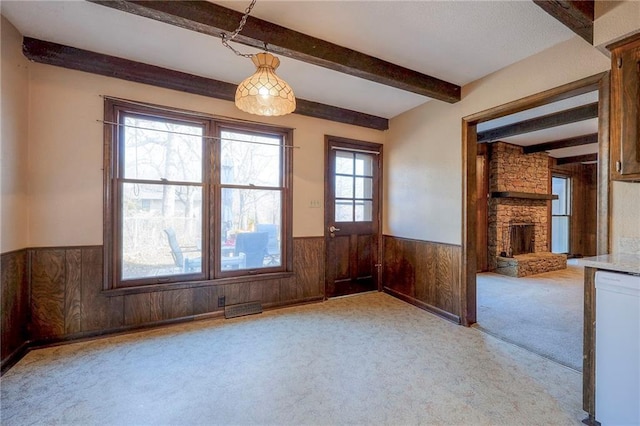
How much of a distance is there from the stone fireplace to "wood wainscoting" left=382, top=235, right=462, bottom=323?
2960mm

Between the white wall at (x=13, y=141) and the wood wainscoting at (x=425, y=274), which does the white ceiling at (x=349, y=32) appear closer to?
the white wall at (x=13, y=141)

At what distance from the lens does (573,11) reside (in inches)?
70.4

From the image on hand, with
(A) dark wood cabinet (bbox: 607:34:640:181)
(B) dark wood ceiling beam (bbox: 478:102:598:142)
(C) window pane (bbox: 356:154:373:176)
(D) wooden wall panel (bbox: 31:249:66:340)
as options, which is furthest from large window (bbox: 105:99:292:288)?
(B) dark wood ceiling beam (bbox: 478:102:598:142)

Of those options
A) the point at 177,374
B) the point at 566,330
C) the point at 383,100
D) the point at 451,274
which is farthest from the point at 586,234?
the point at 177,374

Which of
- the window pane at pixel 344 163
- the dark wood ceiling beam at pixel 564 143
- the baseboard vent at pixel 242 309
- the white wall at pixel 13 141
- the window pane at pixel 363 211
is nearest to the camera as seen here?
the white wall at pixel 13 141

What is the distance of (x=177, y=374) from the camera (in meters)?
2.15

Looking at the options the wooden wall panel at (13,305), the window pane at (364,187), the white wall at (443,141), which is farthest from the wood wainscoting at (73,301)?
the white wall at (443,141)

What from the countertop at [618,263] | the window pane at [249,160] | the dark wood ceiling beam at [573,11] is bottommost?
the countertop at [618,263]

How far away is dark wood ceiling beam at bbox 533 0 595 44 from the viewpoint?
5.75ft

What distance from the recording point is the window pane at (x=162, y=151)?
9.57ft

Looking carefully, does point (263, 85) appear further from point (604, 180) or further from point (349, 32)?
point (604, 180)

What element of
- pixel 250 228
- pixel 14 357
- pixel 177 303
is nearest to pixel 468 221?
pixel 250 228

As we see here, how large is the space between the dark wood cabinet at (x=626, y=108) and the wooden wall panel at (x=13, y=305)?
4.33 m

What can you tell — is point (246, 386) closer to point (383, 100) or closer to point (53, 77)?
point (53, 77)
